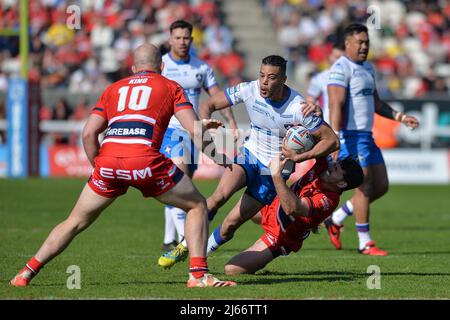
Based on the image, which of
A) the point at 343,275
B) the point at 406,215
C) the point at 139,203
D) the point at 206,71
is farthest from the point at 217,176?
the point at 343,275

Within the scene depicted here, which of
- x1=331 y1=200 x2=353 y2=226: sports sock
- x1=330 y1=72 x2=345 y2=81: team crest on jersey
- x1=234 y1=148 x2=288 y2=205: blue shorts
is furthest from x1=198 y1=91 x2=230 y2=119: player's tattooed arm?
x1=331 y1=200 x2=353 y2=226: sports sock

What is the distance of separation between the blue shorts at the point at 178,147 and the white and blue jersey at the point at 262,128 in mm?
1821

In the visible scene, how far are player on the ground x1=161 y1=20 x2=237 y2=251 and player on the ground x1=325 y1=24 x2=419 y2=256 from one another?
60.4 inches

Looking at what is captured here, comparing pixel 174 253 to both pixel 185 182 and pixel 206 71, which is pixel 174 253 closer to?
pixel 185 182

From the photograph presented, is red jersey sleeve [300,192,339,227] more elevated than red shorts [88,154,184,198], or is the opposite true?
red shorts [88,154,184,198]

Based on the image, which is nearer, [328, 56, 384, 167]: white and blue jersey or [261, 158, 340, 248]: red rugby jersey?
[261, 158, 340, 248]: red rugby jersey

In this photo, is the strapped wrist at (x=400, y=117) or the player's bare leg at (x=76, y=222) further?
the strapped wrist at (x=400, y=117)

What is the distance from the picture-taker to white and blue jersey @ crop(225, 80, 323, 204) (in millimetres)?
9938

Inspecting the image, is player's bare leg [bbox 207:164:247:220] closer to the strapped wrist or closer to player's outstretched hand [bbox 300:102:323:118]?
player's outstretched hand [bbox 300:102:323:118]

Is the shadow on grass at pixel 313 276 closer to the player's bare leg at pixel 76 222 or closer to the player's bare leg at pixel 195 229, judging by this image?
the player's bare leg at pixel 195 229

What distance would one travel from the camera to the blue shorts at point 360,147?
12.4 meters

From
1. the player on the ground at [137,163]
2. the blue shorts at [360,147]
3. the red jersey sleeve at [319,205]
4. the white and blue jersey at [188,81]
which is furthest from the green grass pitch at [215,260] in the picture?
the white and blue jersey at [188,81]

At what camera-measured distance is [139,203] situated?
19.6m
